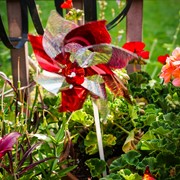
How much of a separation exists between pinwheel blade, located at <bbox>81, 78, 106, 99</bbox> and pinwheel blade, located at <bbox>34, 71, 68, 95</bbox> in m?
0.05

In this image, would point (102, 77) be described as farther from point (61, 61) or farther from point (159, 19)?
point (159, 19)

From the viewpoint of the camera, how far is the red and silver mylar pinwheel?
1175 mm

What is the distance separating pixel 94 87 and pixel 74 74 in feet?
0.17

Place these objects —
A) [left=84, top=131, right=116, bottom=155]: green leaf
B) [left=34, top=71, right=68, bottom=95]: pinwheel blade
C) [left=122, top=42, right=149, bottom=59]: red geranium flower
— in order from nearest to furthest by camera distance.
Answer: [left=34, top=71, right=68, bottom=95]: pinwheel blade < [left=84, top=131, right=116, bottom=155]: green leaf < [left=122, top=42, right=149, bottom=59]: red geranium flower

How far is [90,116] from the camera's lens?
1.62 metres

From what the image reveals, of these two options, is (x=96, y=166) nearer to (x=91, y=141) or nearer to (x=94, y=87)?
(x=91, y=141)

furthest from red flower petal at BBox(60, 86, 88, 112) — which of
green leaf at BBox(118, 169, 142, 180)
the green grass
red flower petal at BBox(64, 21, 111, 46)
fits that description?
the green grass

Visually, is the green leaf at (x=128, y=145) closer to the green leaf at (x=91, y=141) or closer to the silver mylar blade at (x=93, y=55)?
the green leaf at (x=91, y=141)

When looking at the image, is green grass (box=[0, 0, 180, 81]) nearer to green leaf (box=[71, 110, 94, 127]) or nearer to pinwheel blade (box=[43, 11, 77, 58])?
green leaf (box=[71, 110, 94, 127])

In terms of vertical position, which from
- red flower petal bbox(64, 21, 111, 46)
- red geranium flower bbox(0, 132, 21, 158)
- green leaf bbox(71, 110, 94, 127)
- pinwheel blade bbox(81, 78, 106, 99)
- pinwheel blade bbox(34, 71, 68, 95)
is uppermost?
red flower petal bbox(64, 21, 111, 46)

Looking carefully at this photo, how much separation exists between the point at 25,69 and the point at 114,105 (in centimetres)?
60

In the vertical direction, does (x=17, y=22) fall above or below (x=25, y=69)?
above

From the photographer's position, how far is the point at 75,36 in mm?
1213

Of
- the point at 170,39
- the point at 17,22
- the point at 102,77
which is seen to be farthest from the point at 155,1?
the point at 102,77
